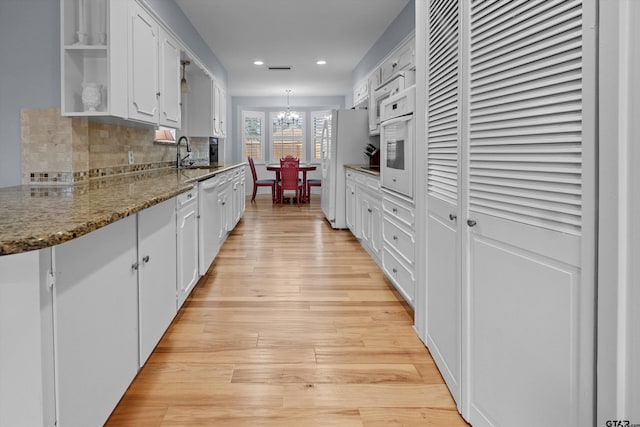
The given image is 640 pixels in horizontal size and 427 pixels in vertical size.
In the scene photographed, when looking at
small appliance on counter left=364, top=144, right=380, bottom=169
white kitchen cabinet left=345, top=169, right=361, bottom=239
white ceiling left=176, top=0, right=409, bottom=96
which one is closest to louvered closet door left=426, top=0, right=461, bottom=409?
white ceiling left=176, top=0, right=409, bottom=96

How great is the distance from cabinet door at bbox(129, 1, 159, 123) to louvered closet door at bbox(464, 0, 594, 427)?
7.20 feet

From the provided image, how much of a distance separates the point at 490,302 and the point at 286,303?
1.95 metres

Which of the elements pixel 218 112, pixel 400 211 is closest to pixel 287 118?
pixel 218 112

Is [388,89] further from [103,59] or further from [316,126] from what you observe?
[316,126]

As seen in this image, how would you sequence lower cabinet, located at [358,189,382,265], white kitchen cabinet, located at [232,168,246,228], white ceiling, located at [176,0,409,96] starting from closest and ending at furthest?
lower cabinet, located at [358,189,382,265], white ceiling, located at [176,0,409,96], white kitchen cabinet, located at [232,168,246,228]

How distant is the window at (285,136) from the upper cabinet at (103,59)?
8822mm

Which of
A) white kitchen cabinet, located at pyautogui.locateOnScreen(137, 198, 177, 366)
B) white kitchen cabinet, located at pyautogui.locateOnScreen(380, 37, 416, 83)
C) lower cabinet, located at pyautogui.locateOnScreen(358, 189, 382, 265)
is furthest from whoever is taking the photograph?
white kitchen cabinet, located at pyautogui.locateOnScreen(380, 37, 416, 83)

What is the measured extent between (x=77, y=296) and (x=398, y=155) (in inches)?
95.1

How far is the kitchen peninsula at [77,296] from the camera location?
103 cm

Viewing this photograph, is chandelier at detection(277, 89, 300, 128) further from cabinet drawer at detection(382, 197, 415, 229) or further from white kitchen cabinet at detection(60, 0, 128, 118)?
white kitchen cabinet at detection(60, 0, 128, 118)

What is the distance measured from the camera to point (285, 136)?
39.6ft

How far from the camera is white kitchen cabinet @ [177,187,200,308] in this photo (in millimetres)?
2873

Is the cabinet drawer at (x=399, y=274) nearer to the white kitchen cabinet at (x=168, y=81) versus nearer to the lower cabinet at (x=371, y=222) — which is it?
the lower cabinet at (x=371, y=222)

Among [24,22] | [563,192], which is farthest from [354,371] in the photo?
[24,22]
